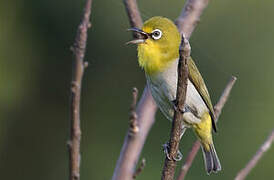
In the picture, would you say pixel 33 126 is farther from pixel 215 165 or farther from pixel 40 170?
pixel 215 165

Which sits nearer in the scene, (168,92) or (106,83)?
(168,92)

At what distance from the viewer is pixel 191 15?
11.3 feet

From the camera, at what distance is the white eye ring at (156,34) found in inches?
143

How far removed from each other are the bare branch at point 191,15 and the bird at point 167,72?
0.43 ft

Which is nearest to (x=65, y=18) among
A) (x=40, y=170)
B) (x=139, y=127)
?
(x=40, y=170)

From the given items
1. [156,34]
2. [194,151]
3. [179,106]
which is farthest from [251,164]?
[156,34]

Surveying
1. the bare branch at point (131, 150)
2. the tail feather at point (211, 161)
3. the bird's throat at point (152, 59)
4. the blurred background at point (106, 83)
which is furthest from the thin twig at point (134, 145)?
the blurred background at point (106, 83)

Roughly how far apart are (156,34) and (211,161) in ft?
3.24

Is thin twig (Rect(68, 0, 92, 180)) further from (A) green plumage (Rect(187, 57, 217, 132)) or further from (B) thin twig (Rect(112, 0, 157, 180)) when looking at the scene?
(A) green plumage (Rect(187, 57, 217, 132))

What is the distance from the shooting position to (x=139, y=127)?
123 inches

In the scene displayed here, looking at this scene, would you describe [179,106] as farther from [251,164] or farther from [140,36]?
[140,36]

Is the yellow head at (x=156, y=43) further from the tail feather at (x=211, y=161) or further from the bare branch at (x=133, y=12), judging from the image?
the tail feather at (x=211, y=161)

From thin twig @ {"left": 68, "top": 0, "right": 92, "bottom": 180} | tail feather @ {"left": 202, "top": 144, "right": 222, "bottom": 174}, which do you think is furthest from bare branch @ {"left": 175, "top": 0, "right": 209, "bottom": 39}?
thin twig @ {"left": 68, "top": 0, "right": 92, "bottom": 180}

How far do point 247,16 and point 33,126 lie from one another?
2.74 metres
